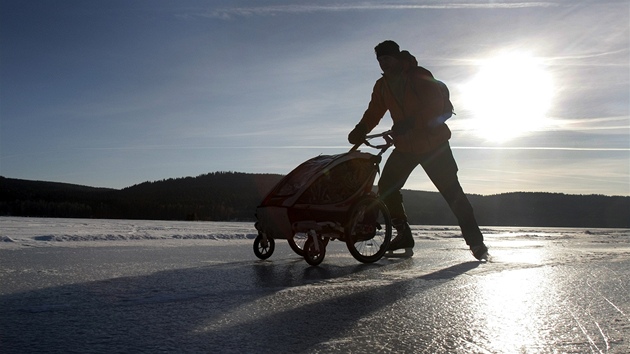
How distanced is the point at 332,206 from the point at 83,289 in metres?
2.33

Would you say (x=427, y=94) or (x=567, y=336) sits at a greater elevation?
(x=427, y=94)

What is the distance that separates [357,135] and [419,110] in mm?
668

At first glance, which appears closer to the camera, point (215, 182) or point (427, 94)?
point (427, 94)

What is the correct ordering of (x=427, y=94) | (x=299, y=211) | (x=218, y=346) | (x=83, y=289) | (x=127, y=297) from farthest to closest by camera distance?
(x=427, y=94) < (x=299, y=211) < (x=83, y=289) < (x=127, y=297) < (x=218, y=346)

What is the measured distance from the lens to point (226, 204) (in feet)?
171

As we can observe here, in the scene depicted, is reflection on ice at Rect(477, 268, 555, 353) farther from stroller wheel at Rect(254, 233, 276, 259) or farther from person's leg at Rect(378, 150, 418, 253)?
stroller wheel at Rect(254, 233, 276, 259)

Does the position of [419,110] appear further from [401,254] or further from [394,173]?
[401,254]

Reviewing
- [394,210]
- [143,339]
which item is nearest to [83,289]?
[143,339]

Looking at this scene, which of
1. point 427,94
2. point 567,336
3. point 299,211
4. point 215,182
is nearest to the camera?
point 567,336

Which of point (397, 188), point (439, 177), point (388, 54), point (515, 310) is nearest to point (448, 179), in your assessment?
point (439, 177)

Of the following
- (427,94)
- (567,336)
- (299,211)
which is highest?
(427,94)

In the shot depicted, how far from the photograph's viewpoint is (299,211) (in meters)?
4.68

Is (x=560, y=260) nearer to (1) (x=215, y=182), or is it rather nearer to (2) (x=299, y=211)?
(2) (x=299, y=211)

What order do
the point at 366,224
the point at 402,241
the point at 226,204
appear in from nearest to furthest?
the point at 366,224
the point at 402,241
the point at 226,204
